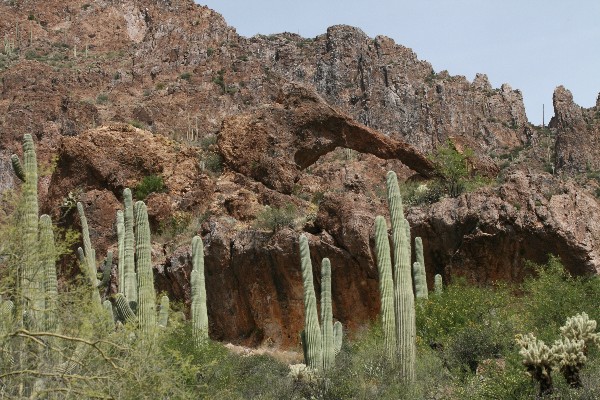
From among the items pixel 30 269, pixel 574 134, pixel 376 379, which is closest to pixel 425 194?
pixel 376 379

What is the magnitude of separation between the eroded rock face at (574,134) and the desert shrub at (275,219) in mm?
29297

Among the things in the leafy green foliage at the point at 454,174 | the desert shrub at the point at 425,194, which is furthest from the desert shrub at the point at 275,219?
the leafy green foliage at the point at 454,174

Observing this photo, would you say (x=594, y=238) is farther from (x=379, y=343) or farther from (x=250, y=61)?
(x=250, y=61)

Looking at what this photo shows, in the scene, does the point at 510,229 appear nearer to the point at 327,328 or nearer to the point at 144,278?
the point at 327,328

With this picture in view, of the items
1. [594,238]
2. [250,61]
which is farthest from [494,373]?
[250,61]

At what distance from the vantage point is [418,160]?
32344 millimetres

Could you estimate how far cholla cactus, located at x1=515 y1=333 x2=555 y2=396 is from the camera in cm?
1235

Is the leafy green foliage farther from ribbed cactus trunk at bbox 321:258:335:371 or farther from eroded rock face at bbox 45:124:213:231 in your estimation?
ribbed cactus trunk at bbox 321:258:335:371

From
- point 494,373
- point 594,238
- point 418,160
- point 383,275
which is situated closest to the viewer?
point 494,373

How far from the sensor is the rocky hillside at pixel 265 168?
23078mm

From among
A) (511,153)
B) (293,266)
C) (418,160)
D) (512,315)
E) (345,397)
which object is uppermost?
(511,153)

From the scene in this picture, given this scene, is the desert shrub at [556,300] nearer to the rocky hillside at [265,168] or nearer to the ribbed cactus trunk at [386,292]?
the rocky hillside at [265,168]

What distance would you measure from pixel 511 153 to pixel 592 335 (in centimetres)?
4446

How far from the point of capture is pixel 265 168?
3003cm
